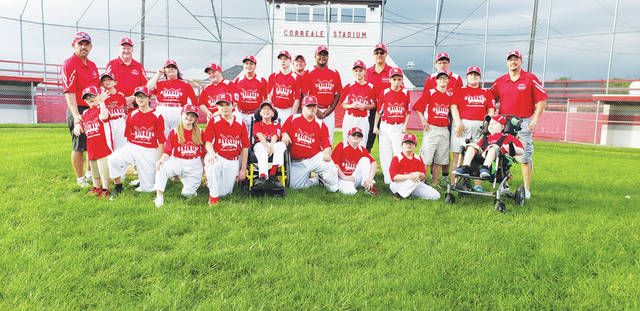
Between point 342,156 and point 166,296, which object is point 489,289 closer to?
point 166,296

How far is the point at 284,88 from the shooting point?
7031 mm

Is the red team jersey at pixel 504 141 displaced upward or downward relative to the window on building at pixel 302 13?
downward

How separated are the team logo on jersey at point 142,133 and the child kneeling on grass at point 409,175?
3510 mm

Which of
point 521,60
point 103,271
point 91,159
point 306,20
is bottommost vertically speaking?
point 103,271

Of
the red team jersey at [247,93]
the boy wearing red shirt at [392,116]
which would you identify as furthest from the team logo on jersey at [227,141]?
the boy wearing red shirt at [392,116]

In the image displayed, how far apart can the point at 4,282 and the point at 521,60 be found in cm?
640

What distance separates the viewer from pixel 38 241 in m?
3.61

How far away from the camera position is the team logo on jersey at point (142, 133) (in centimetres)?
566

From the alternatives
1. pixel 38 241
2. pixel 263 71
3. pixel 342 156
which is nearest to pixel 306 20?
pixel 263 71

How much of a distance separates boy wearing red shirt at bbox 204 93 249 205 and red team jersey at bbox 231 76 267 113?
1046 millimetres

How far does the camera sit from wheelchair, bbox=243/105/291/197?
5.55 m

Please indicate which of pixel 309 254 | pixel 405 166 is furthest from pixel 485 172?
pixel 309 254

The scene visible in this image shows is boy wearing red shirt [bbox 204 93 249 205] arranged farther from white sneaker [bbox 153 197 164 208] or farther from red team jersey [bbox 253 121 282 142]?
white sneaker [bbox 153 197 164 208]

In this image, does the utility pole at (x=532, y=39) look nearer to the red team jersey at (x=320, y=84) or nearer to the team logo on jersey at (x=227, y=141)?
the red team jersey at (x=320, y=84)
